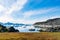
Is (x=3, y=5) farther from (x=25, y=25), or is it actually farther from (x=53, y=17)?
(x=53, y=17)

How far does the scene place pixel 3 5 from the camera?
2.07 meters

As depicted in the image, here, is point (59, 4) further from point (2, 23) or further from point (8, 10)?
point (2, 23)

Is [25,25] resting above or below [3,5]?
below

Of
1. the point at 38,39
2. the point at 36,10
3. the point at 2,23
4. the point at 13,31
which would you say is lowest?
the point at 38,39

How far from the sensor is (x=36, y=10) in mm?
2062

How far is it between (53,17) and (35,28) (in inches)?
12.1

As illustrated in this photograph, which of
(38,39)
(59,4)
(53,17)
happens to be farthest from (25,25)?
(59,4)

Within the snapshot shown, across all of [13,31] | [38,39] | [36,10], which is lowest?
[38,39]

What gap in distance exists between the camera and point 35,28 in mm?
2059

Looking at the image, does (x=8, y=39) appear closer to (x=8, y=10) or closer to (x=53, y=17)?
(x=8, y=10)

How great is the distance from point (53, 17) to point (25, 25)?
1.39 feet

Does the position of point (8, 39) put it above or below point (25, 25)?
below

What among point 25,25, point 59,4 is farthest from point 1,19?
point 59,4

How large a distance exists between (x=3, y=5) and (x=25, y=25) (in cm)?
44
